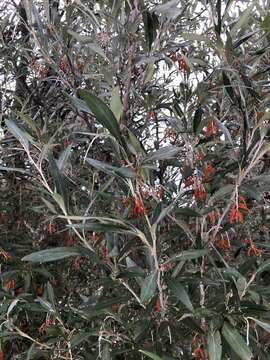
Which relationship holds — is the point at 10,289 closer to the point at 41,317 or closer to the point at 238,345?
the point at 41,317

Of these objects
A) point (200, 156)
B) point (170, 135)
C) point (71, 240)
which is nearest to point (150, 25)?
point (200, 156)

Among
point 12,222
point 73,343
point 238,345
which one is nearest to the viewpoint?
point 238,345

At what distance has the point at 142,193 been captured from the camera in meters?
1.30

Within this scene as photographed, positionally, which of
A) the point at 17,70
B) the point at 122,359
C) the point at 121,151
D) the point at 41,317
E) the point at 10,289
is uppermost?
the point at 17,70

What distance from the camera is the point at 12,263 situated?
170 cm

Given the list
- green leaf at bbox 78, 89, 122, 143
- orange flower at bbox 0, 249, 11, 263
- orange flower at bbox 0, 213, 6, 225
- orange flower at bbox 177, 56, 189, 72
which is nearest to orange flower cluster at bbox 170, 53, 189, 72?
orange flower at bbox 177, 56, 189, 72

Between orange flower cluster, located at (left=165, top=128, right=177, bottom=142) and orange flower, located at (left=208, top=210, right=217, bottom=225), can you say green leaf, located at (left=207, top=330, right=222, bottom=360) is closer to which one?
orange flower, located at (left=208, top=210, right=217, bottom=225)

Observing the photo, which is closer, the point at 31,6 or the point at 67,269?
the point at 31,6

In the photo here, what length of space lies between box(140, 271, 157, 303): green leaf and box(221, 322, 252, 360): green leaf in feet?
0.56

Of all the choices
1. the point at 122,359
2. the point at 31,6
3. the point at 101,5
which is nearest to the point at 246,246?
the point at 122,359

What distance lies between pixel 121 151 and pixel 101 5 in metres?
Result: 0.66

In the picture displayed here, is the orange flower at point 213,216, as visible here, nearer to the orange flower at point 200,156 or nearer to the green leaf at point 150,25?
the orange flower at point 200,156

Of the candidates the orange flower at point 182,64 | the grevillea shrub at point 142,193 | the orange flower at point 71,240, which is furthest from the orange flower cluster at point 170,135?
the orange flower at point 71,240

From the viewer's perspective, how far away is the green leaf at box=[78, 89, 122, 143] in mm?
971
